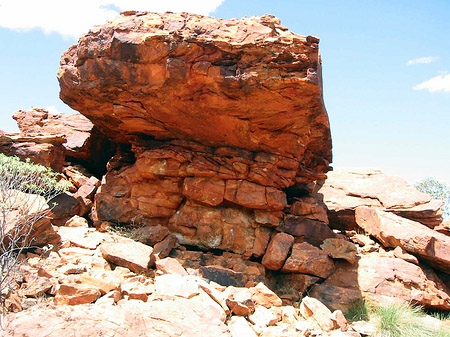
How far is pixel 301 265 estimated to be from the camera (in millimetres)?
8516

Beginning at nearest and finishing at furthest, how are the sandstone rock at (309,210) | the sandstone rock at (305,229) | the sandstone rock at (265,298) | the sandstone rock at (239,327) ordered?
the sandstone rock at (239,327) < the sandstone rock at (265,298) < the sandstone rock at (305,229) < the sandstone rock at (309,210)

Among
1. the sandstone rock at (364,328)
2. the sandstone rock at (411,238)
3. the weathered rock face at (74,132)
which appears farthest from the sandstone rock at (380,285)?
the weathered rock face at (74,132)

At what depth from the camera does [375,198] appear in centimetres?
1213

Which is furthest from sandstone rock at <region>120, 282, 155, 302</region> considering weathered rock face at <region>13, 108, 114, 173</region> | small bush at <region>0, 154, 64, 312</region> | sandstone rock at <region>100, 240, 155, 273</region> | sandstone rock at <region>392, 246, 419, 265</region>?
weathered rock face at <region>13, 108, 114, 173</region>

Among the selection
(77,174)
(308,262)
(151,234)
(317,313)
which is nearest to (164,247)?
(151,234)

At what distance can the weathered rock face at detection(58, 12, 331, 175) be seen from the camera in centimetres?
746

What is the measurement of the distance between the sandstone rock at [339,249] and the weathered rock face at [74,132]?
8664 millimetres

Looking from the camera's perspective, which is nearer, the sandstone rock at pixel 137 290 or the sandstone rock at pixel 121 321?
the sandstone rock at pixel 121 321

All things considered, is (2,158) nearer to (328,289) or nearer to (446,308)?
(328,289)

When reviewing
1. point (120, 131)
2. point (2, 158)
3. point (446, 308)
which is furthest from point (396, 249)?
point (2, 158)

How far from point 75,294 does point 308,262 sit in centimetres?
539

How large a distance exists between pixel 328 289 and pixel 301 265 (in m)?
0.81

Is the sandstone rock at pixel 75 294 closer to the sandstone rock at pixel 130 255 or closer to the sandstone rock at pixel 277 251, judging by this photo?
the sandstone rock at pixel 130 255

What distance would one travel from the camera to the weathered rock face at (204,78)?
7461mm
